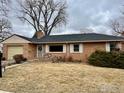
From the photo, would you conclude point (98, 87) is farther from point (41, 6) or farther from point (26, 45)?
point (41, 6)

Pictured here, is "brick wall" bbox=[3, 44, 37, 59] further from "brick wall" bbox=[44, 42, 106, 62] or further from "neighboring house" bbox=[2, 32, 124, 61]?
"brick wall" bbox=[44, 42, 106, 62]

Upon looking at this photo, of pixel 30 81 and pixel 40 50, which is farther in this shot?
pixel 40 50

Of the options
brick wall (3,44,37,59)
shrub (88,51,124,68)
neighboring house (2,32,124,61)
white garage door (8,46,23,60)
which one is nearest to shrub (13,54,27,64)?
brick wall (3,44,37,59)

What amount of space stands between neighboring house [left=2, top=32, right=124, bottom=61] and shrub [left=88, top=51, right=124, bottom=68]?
10.9ft

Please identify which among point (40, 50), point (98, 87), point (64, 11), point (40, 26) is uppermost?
point (64, 11)

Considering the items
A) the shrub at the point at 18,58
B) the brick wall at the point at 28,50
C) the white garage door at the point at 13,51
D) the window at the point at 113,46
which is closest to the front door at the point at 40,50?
the brick wall at the point at 28,50

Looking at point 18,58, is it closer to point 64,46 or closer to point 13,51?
point 13,51

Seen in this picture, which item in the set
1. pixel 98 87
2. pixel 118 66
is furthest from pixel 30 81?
pixel 118 66

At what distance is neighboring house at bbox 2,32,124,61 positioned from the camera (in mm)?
30094

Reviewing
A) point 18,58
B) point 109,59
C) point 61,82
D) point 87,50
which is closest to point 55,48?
point 87,50

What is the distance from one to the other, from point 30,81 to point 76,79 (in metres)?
2.98

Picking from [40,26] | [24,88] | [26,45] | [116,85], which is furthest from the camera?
[40,26]

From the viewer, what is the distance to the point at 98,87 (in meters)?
14.8

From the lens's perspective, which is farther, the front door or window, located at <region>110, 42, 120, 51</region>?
the front door
